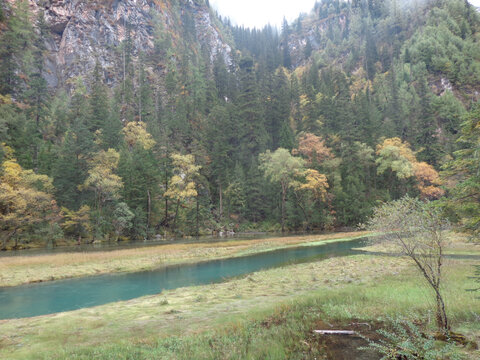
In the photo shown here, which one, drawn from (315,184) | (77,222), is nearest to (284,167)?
(315,184)

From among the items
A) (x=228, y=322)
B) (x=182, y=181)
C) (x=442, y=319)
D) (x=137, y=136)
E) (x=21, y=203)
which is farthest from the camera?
(x=137, y=136)

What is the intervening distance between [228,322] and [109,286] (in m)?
15.1

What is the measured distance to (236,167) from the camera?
257 ft

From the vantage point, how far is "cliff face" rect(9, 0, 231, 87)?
97.2 metres

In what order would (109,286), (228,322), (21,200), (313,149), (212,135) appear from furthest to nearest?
(212,135) < (313,149) < (21,200) < (109,286) < (228,322)

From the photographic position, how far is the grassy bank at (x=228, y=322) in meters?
7.83

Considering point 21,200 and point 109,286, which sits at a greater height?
point 21,200

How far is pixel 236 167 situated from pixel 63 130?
46.6 m

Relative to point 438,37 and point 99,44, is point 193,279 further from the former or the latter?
point 438,37

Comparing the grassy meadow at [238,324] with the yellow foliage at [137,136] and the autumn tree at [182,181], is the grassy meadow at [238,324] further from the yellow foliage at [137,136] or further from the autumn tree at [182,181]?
the yellow foliage at [137,136]

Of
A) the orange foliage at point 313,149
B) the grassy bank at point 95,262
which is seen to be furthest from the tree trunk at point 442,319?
the orange foliage at point 313,149

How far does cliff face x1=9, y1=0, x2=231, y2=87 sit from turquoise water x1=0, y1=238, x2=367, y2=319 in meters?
93.4

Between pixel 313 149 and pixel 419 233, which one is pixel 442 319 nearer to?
pixel 419 233

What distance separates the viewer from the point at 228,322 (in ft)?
32.6
